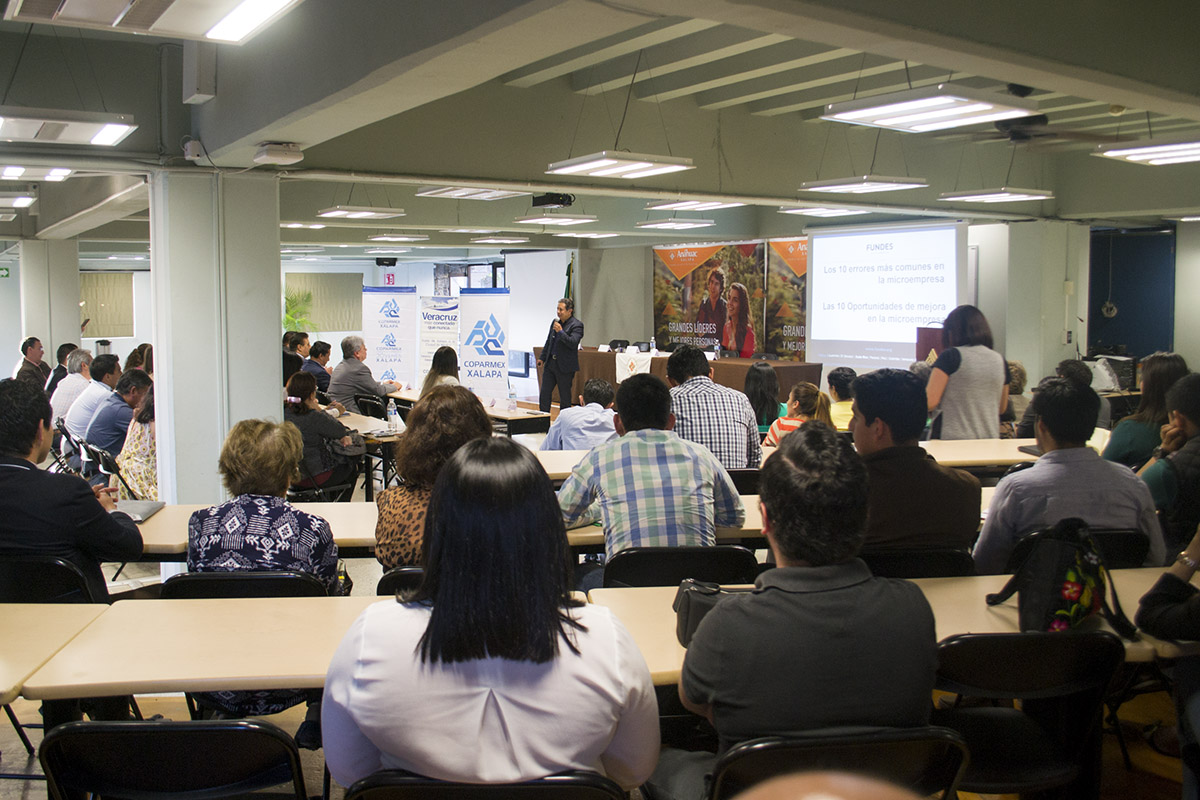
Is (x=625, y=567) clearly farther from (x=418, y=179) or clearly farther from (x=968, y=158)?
(x=968, y=158)

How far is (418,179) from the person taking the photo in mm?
6238

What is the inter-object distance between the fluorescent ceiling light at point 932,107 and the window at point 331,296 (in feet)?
66.1

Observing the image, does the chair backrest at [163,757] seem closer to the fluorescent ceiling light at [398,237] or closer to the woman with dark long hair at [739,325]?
the fluorescent ceiling light at [398,237]

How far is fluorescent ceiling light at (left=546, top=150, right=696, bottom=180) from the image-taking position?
5.14 metres

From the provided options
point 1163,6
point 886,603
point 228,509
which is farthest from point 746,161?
point 886,603

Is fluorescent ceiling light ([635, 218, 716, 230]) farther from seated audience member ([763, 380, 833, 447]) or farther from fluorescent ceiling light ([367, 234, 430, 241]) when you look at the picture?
seated audience member ([763, 380, 833, 447])

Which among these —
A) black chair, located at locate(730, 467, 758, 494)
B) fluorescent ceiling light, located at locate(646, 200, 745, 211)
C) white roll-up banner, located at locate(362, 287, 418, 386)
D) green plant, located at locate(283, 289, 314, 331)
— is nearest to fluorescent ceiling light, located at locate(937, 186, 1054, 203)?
fluorescent ceiling light, located at locate(646, 200, 745, 211)

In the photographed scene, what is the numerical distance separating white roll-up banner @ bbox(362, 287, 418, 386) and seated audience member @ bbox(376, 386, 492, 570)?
6420 millimetres

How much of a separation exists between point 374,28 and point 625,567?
2.16m

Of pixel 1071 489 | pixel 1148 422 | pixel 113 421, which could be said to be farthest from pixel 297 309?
pixel 1071 489

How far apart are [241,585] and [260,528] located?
0.54 feet

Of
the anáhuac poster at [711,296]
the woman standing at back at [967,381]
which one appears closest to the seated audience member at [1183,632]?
the woman standing at back at [967,381]

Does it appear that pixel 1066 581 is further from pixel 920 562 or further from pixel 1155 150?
pixel 1155 150

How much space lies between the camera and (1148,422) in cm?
404
